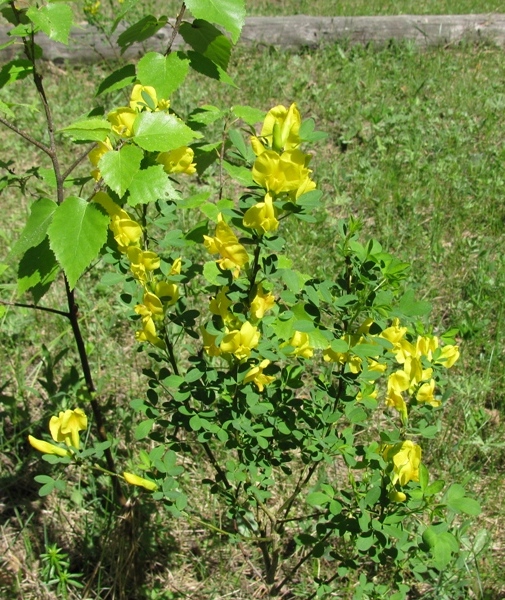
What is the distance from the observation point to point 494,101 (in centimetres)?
445

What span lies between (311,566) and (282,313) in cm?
101

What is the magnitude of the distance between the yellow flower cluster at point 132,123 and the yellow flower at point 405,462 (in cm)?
73

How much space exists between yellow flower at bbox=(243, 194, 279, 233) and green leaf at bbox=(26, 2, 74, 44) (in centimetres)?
52

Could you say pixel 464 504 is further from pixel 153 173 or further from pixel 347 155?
pixel 347 155

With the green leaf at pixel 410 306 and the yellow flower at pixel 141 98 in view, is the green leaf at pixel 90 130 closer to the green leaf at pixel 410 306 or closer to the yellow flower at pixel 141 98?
the yellow flower at pixel 141 98

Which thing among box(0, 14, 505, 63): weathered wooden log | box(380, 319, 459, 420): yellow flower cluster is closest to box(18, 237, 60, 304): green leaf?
box(380, 319, 459, 420): yellow flower cluster

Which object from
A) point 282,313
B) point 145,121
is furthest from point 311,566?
Answer: point 145,121

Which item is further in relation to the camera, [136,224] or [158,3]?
[158,3]

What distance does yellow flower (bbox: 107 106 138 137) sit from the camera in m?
1.30

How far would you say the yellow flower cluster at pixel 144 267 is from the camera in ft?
4.23

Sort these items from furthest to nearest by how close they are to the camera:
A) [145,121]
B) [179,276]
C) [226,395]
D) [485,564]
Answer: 1. [485,564]
2. [226,395]
3. [179,276]
4. [145,121]

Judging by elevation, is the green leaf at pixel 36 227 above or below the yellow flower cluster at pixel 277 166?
below

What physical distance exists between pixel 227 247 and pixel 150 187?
20 cm

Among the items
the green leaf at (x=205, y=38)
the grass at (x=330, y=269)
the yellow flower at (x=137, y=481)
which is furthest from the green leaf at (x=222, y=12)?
the grass at (x=330, y=269)
